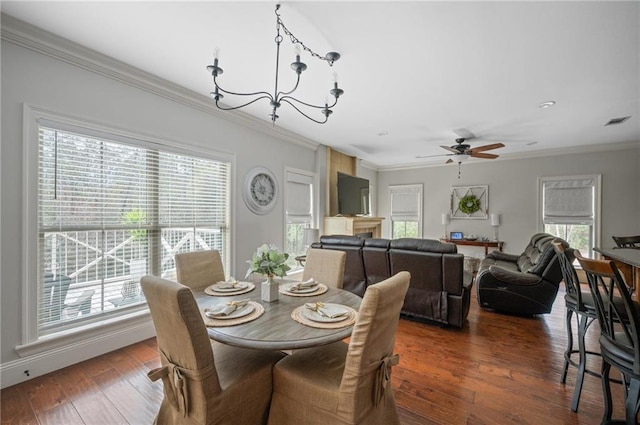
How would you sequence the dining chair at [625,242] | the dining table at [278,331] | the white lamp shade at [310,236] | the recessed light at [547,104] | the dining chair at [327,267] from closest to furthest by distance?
the dining table at [278,331] < the dining chair at [327,267] < the recessed light at [547,104] < the dining chair at [625,242] < the white lamp shade at [310,236]

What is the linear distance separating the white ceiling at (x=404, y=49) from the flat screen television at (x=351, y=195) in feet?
6.48

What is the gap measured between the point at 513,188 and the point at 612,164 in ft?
5.18

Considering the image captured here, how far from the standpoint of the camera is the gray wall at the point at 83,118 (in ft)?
6.67

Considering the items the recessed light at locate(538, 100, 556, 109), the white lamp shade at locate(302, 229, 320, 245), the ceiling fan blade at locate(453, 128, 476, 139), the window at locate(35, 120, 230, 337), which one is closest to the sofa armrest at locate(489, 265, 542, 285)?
the recessed light at locate(538, 100, 556, 109)

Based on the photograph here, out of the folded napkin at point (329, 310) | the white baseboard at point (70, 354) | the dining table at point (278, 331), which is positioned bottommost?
the white baseboard at point (70, 354)

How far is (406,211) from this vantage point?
24.5 feet

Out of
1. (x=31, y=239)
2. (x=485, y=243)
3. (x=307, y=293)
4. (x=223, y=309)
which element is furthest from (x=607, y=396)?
(x=485, y=243)

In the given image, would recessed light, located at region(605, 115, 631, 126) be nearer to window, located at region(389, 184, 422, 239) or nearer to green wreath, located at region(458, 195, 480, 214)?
green wreath, located at region(458, 195, 480, 214)

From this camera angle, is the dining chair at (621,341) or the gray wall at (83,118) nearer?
the dining chair at (621,341)

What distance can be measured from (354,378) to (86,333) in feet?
8.30

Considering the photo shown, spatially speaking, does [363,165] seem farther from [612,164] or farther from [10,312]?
[10,312]

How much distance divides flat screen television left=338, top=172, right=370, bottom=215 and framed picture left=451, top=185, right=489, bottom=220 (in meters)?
2.28


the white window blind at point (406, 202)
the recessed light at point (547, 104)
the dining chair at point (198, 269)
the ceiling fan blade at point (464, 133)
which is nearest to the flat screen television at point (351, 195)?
the white window blind at point (406, 202)

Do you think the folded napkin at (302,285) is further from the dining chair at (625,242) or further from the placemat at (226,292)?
the dining chair at (625,242)
